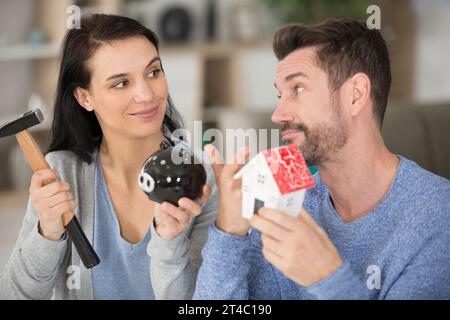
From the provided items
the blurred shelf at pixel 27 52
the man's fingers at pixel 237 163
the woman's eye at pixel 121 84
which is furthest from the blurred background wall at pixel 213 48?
the man's fingers at pixel 237 163

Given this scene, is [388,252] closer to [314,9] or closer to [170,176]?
[170,176]

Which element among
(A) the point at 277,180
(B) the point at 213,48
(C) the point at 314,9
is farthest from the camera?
(B) the point at 213,48

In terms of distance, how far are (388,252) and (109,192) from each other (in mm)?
361

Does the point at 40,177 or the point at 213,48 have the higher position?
the point at 40,177

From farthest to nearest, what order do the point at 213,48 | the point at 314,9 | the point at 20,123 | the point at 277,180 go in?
1. the point at 213,48
2. the point at 314,9
3. the point at 20,123
4. the point at 277,180

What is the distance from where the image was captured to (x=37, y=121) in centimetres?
78

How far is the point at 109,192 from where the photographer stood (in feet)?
2.85

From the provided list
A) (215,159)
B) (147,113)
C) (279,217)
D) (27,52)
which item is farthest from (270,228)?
(27,52)

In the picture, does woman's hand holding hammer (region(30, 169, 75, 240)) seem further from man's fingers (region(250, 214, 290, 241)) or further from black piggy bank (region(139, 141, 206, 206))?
man's fingers (region(250, 214, 290, 241))

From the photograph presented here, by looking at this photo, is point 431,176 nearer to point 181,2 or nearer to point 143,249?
point 143,249

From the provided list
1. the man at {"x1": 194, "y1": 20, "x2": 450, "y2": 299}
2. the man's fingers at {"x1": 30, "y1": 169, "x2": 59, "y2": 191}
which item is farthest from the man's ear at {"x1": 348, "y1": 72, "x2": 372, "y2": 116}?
the man's fingers at {"x1": 30, "y1": 169, "x2": 59, "y2": 191}

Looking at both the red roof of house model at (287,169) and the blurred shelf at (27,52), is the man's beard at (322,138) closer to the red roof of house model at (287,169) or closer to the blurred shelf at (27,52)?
the red roof of house model at (287,169)

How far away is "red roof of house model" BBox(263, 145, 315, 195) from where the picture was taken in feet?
2.20

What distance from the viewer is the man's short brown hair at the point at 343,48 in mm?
833
